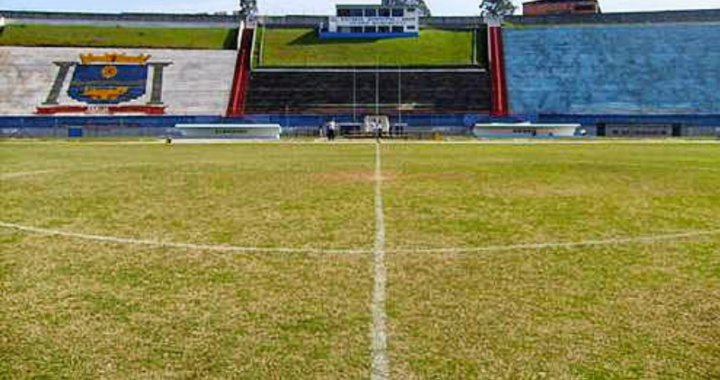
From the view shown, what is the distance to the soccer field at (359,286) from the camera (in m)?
5.50

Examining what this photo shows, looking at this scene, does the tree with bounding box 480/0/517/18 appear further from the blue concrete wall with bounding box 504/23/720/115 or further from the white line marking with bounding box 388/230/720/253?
the white line marking with bounding box 388/230/720/253

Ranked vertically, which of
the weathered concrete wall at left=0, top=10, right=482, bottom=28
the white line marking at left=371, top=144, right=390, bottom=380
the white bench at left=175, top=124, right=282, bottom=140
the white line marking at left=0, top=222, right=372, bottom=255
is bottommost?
the white line marking at left=371, top=144, right=390, bottom=380

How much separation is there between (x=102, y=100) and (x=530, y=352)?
3030 inches

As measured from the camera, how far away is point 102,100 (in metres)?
76.8

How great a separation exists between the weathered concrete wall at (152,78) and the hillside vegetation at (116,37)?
7.81ft

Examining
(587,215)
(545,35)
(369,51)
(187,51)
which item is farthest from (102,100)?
(587,215)

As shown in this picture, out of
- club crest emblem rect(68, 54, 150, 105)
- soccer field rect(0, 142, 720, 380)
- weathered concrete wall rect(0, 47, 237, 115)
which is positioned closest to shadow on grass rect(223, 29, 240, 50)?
weathered concrete wall rect(0, 47, 237, 115)

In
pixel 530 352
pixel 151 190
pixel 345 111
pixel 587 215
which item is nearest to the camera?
pixel 530 352

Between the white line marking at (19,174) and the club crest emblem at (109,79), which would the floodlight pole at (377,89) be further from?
the white line marking at (19,174)

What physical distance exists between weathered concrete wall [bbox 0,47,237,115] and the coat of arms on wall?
16.6 inches

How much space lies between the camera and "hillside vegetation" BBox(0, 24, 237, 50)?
88500mm

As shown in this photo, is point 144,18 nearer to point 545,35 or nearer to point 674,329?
point 545,35

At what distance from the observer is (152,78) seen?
81.2m

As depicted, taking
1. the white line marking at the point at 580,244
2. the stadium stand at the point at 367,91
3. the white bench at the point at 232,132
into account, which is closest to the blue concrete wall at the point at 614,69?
the stadium stand at the point at 367,91
